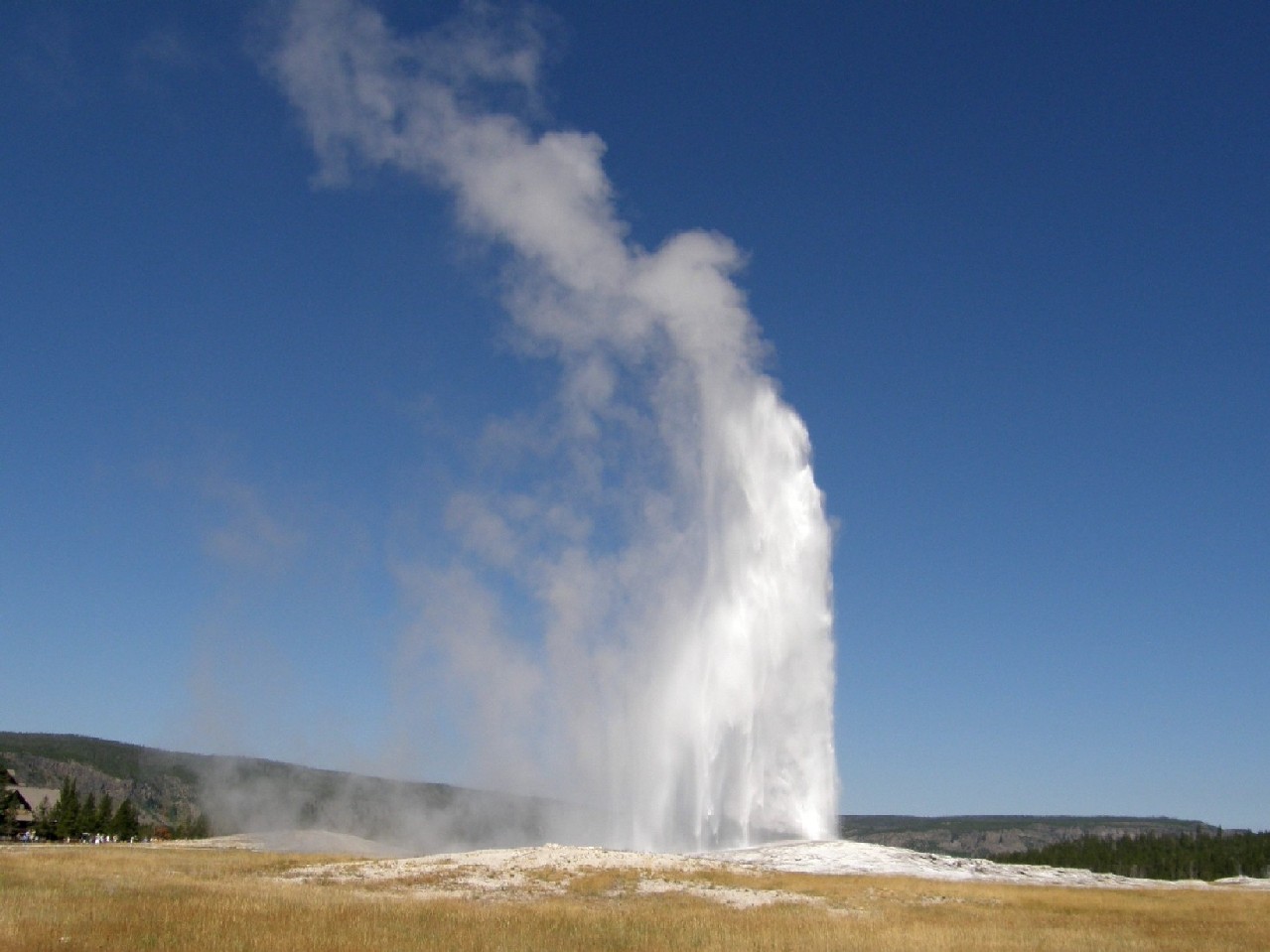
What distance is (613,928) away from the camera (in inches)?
872

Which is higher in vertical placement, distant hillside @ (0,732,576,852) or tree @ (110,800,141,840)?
distant hillside @ (0,732,576,852)

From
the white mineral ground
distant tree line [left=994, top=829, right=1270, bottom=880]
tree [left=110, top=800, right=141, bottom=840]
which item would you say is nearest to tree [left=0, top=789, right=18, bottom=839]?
tree [left=110, top=800, right=141, bottom=840]

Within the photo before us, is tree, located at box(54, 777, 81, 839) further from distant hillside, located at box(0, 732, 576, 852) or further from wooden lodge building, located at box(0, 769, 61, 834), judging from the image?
distant hillside, located at box(0, 732, 576, 852)

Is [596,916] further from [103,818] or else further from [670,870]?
[103,818]

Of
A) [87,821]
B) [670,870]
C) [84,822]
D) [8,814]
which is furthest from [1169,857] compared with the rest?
[8,814]

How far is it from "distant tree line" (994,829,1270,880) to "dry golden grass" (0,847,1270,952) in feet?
255

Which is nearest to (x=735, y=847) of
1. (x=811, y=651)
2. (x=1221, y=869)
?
(x=811, y=651)

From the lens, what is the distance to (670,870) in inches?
1356

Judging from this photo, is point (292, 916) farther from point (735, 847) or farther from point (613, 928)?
point (735, 847)

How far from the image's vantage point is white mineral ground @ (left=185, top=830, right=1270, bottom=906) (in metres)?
30.5

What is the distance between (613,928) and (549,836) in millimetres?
44854

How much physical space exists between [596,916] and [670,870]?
11.0 metres

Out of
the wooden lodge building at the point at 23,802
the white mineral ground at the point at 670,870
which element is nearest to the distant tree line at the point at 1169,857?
the white mineral ground at the point at 670,870

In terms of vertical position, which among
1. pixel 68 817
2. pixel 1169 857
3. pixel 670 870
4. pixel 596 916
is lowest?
pixel 68 817
